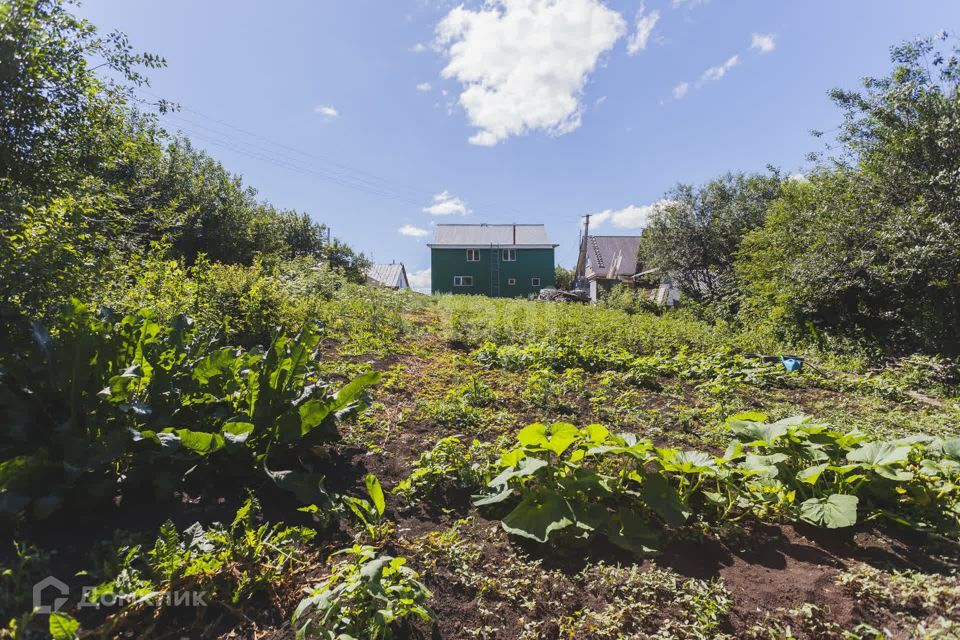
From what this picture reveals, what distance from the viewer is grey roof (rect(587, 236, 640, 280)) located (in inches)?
1166

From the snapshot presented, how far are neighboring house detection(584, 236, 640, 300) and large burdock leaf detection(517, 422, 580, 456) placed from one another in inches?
1103

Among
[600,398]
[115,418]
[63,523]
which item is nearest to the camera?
[63,523]

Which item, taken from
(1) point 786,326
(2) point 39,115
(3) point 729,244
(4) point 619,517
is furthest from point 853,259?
(2) point 39,115

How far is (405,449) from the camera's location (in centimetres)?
274

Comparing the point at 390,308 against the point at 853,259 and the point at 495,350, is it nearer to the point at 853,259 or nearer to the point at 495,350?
the point at 495,350

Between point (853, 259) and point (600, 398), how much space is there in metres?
7.37

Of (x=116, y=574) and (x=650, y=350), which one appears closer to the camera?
(x=116, y=574)

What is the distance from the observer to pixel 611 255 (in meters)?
31.5

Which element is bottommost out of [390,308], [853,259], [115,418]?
[115,418]

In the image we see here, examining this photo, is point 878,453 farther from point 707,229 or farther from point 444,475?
point 707,229

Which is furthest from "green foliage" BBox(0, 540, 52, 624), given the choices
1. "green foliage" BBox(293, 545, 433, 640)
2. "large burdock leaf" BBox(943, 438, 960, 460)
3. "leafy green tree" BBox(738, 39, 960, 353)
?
"leafy green tree" BBox(738, 39, 960, 353)

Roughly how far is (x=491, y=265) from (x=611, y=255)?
9646 mm

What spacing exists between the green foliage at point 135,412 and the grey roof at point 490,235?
92.1 feet

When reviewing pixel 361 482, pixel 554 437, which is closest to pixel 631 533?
pixel 554 437
